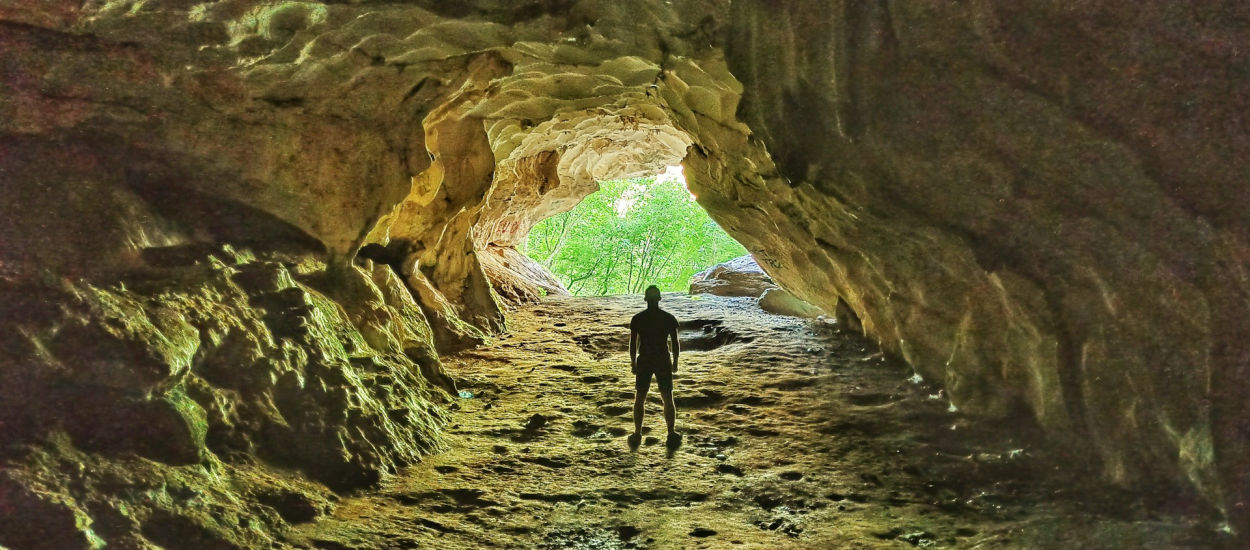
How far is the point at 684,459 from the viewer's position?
5484 millimetres

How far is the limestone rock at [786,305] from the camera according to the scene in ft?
34.7

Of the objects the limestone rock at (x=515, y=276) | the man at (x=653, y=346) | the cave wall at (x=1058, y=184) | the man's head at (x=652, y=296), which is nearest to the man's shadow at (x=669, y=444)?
the man at (x=653, y=346)

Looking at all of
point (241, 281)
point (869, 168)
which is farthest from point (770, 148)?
point (241, 281)

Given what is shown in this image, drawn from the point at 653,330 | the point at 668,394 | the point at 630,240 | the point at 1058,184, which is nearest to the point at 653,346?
the point at 653,330

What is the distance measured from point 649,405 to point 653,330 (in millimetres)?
1636

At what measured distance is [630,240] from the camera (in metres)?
26.7

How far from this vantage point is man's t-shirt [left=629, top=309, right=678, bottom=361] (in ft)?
17.4

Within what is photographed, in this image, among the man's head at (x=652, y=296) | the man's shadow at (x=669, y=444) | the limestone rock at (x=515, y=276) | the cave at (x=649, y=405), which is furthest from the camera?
the limestone rock at (x=515, y=276)

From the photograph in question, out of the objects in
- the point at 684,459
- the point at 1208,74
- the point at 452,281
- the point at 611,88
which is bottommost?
the point at 684,459

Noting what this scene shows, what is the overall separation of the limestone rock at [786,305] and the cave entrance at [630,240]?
14285 millimetres

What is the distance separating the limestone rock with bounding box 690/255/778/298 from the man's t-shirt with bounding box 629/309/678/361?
8.65 meters

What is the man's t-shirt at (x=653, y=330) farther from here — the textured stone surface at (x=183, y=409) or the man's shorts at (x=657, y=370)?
the textured stone surface at (x=183, y=409)

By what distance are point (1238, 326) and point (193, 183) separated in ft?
23.1

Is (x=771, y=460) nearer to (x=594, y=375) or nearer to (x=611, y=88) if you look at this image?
(x=594, y=375)
